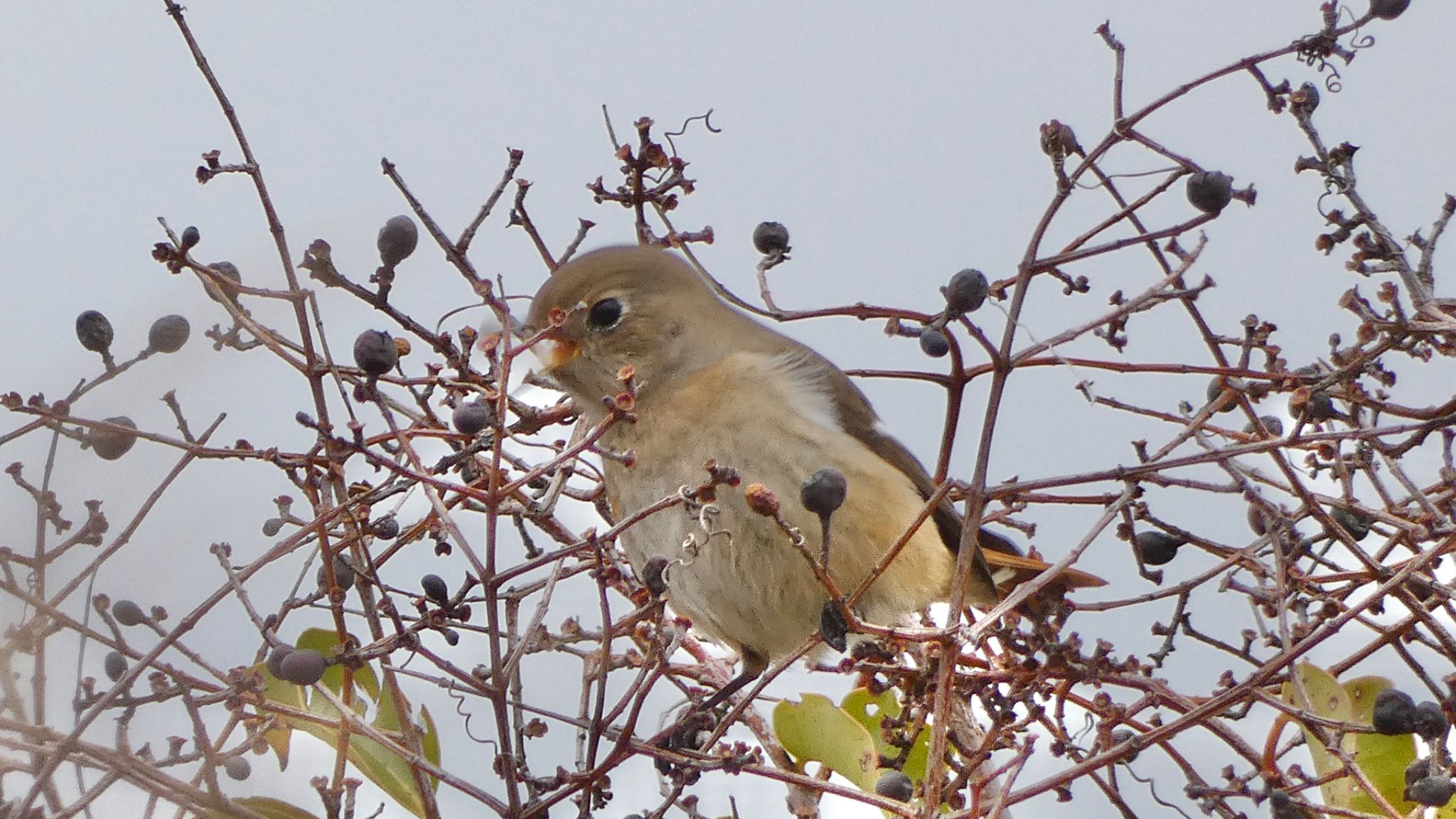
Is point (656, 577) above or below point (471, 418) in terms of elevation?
below

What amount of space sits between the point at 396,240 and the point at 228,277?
9.4 inches

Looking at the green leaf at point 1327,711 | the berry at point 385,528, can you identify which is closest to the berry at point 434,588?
the berry at point 385,528

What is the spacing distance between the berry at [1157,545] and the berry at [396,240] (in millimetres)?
1272

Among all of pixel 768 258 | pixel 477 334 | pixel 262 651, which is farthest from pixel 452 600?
pixel 768 258

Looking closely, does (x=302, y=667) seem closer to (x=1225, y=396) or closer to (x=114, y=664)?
(x=114, y=664)

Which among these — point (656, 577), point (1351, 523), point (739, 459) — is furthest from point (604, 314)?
point (1351, 523)

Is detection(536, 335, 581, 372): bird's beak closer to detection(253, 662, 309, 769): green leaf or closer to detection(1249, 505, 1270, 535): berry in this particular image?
detection(253, 662, 309, 769): green leaf

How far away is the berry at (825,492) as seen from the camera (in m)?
1.76

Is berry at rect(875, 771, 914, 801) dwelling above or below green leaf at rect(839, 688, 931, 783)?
below

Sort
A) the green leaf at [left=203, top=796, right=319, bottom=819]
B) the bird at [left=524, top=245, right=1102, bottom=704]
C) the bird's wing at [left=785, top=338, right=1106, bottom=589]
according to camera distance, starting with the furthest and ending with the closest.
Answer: the bird's wing at [left=785, top=338, right=1106, bottom=589]
the bird at [left=524, top=245, right=1102, bottom=704]
the green leaf at [left=203, top=796, right=319, bottom=819]

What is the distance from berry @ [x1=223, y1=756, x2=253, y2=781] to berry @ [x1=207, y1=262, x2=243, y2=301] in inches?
24.1

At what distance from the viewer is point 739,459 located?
2.67 metres

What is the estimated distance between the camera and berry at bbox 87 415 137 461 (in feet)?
5.78

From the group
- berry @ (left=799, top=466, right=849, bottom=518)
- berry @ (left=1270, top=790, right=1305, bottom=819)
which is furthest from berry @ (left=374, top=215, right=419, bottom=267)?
berry @ (left=1270, top=790, right=1305, bottom=819)
